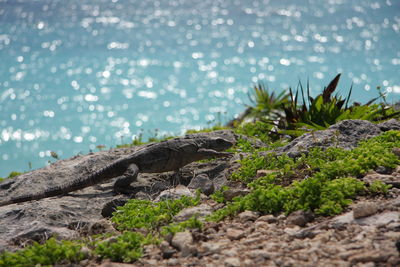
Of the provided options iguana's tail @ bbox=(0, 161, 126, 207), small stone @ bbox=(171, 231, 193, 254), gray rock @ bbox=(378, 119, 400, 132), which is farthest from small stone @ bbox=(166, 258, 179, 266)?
gray rock @ bbox=(378, 119, 400, 132)

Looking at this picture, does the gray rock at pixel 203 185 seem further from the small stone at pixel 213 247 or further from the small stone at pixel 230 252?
the small stone at pixel 230 252

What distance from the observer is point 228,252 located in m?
3.61

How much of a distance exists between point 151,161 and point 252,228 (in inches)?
115

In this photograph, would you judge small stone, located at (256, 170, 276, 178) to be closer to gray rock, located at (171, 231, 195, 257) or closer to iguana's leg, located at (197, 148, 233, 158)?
iguana's leg, located at (197, 148, 233, 158)

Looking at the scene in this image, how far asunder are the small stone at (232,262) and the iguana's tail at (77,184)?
3431 millimetres

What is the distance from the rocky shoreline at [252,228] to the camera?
11.1ft

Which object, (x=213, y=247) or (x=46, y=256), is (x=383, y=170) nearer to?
(x=213, y=247)

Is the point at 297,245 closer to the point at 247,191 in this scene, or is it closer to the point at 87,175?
the point at 247,191

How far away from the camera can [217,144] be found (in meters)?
7.15

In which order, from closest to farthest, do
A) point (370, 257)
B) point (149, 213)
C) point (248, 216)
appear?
point (370, 257) → point (248, 216) → point (149, 213)

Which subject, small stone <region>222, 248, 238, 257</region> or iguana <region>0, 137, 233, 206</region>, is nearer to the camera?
small stone <region>222, 248, 238, 257</region>

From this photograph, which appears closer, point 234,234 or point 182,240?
point 182,240

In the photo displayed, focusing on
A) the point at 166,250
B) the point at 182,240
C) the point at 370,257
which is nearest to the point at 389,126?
the point at 370,257

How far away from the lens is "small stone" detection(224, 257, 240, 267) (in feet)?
11.1
